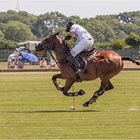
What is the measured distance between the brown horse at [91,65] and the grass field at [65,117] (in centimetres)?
70

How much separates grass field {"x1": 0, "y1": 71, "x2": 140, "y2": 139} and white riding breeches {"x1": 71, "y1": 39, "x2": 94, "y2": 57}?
1.76 m

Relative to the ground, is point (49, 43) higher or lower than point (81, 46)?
higher

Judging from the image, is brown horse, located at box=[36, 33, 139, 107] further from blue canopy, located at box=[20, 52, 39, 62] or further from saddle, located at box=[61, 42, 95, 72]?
blue canopy, located at box=[20, 52, 39, 62]

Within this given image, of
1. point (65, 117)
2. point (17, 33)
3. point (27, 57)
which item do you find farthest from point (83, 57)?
point (17, 33)

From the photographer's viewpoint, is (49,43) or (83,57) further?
(49,43)

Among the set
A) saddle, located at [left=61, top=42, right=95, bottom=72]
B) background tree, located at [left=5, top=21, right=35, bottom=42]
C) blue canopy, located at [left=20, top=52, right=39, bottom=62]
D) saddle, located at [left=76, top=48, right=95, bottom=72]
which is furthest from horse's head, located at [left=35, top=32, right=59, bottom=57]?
background tree, located at [left=5, top=21, right=35, bottom=42]

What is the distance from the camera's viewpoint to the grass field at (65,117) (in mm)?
18016

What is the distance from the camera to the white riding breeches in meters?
25.2

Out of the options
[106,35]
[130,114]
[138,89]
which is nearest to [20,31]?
[106,35]

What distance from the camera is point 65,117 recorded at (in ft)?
71.3

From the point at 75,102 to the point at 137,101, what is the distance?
212cm

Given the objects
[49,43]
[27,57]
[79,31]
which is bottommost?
[27,57]

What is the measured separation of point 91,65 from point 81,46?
0.66 metres

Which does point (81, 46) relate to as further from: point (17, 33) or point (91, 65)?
point (17, 33)
